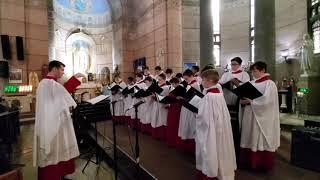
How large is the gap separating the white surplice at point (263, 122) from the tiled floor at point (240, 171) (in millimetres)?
414

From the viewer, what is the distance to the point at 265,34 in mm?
6824

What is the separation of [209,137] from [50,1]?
1726cm

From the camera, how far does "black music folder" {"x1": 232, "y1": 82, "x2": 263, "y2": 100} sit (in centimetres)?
360

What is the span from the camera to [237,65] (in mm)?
4453

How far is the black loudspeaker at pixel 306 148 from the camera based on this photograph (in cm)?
396

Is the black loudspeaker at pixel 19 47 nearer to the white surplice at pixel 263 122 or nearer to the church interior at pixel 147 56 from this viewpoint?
the church interior at pixel 147 56

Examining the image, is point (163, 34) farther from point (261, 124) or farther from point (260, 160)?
point (260, 160)

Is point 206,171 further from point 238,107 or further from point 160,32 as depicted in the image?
point 160,32

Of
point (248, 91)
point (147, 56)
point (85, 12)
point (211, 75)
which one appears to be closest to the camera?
point (211, 75)

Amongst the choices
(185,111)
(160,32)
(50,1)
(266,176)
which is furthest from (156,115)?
(50,1)

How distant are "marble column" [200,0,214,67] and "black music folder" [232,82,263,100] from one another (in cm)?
517

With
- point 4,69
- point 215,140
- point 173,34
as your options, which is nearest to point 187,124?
point 215,140

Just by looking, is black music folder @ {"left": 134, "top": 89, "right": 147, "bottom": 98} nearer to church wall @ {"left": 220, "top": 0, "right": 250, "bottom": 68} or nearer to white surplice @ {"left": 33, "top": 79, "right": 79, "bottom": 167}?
white surplice @ {"left": 33, "top": 79, "right": 79, "bottom": 167}

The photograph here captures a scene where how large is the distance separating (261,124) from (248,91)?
67 cm
